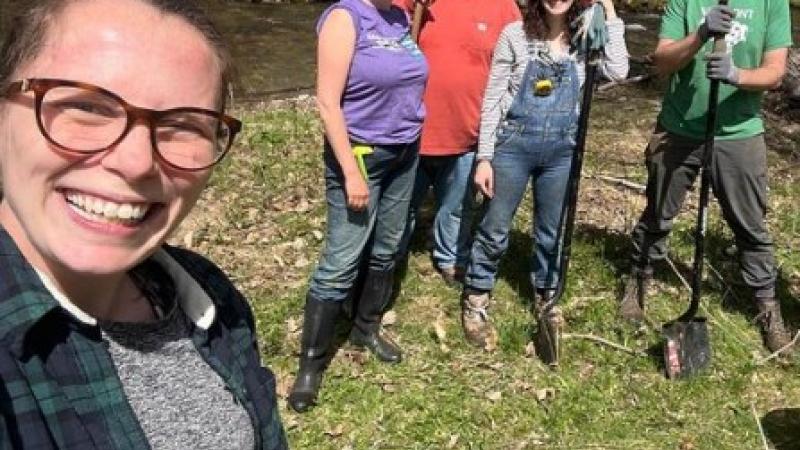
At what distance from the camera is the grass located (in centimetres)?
412

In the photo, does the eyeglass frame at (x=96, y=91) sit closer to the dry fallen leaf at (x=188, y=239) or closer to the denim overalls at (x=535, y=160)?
the denim overalls at (x=535, y=160)

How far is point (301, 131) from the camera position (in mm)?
7051

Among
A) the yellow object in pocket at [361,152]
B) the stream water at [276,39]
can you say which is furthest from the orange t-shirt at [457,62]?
the stream water at [276,39]

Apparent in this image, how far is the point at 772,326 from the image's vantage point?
478 centimetres

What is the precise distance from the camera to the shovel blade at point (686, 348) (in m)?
4.46

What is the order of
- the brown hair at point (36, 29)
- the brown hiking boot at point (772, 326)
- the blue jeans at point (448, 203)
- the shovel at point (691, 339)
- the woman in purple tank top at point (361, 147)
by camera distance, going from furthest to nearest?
the blue jeans at point (448, 203)
the brown hiking boot at point (772, 326)
the shovel at point (691, 339)
the woman in purple tank top at point (361, 147)
the brown hair at point (36, 29)

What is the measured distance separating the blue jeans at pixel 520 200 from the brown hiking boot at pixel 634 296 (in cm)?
48

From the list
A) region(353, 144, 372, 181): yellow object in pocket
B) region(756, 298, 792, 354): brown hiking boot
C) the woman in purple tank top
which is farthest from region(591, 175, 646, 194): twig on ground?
region(353, 144, 372, 181): yellow object in pocket

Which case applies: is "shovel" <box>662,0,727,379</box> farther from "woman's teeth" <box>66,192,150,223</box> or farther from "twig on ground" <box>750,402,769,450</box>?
"woman's teeth" <box>66,192,150,223</box>

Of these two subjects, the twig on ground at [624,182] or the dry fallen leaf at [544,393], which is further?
the twig on ground at [624,182]

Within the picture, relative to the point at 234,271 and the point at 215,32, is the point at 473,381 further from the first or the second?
the point at 215,32

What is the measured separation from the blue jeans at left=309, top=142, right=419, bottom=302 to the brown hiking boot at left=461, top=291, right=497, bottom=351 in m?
0.81

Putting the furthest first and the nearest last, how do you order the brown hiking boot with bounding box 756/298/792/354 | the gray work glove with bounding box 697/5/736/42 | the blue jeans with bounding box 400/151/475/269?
the blue jeans with bounding box 400/151/475/269 < the brown hiking boot with bounding box 756/298/792/354 < the gray work glove with bounding box 697/5/736/42

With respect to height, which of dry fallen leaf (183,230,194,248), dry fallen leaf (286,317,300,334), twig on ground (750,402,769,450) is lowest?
twig on ground (750,402,769,450)
